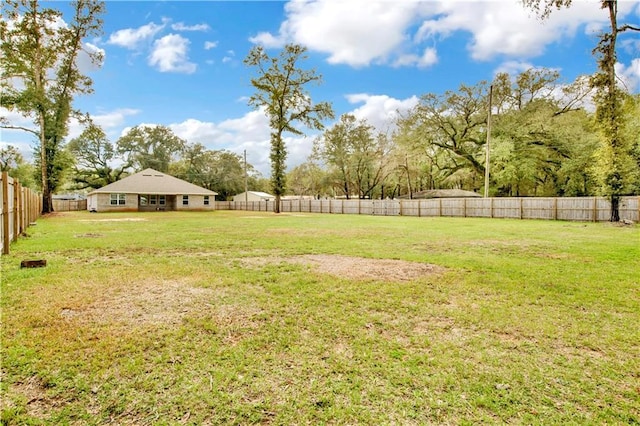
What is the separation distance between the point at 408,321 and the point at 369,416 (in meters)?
1.59

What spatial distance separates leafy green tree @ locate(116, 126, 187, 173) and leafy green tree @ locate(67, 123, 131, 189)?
1.74 metres

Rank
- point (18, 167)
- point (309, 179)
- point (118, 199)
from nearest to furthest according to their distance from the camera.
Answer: point (118, 199), point (18, 167), point (309, 179)

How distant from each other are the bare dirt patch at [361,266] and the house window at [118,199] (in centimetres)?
3179

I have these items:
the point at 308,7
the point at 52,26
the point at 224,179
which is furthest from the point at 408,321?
the point at 224,179

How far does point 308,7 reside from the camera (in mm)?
10664

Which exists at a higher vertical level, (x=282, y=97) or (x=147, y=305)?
(x=282, y=97)

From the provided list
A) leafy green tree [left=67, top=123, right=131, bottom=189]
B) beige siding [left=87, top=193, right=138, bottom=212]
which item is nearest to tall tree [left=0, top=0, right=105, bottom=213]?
beige siding [left=87, top=193, right=138, bottom=212]

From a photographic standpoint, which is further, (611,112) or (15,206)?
(611,112)

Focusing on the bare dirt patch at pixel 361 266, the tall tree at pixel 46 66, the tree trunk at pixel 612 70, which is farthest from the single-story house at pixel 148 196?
the tree trunk at pixel 612 70

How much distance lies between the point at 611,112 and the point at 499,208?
762cm

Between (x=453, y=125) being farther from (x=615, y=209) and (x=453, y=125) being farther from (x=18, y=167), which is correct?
(x=18, y=167)

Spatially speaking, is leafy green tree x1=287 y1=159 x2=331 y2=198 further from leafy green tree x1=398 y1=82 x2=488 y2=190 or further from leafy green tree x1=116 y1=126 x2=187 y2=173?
leafy green tree x1=116 y1=126 x2=187 y2=173

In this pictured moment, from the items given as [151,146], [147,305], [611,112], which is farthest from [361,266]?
[151,146]

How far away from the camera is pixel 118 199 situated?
3238cm
